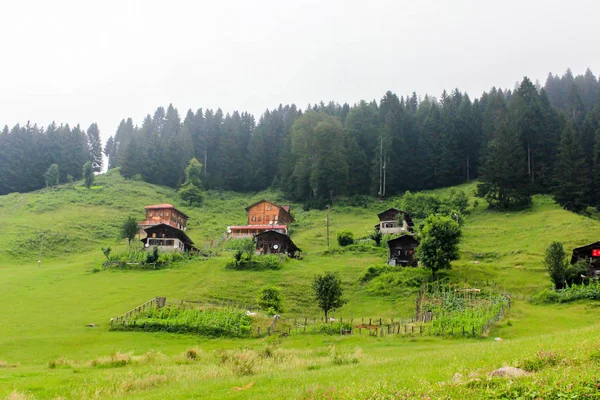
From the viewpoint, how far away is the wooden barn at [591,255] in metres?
48.4

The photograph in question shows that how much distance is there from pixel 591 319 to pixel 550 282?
1397 centimetres

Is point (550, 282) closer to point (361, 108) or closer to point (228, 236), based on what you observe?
point (228, 236)

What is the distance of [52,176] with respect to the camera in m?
118

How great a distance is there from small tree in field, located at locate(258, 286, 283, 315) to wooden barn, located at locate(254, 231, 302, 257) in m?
24.8

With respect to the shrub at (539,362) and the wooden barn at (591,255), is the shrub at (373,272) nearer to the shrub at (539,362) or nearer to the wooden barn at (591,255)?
the wooden barn at (591,255)

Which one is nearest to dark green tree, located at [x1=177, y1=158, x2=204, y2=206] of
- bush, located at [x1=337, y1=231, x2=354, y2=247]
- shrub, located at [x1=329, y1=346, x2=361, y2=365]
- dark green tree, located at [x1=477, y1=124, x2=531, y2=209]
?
bush, located at [x1=337, y1=231, x2=354, y2=247]

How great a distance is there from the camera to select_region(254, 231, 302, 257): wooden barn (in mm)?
70250

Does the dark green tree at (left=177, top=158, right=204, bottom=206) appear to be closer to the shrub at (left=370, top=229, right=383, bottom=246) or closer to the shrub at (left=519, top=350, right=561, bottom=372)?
the shrub at (left=370, top=229, right=383, bottom=246)

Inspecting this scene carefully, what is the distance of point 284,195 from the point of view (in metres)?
114

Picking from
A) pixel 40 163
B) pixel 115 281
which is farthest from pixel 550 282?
pixel 40 163

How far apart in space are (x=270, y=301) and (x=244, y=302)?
465 cm

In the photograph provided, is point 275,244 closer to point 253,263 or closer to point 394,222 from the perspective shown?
point 253,263

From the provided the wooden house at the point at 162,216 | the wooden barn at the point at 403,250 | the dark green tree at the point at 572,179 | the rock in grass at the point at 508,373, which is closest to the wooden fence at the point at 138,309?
the wooden barn at the point at 403,250

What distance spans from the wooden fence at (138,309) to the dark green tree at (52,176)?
87.4 metres
